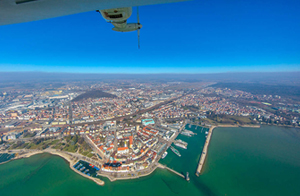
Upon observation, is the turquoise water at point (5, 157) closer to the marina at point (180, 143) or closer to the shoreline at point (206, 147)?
the marina at point (180, 143)

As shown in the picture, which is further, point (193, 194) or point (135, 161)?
point (135, 161)

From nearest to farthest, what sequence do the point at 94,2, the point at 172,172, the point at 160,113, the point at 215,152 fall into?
the point at 94,2, the point at 172,172, the point at 215,152, the point at 160,113

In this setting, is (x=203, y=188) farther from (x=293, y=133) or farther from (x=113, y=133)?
(x=293, y=133)

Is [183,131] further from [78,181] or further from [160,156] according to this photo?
[78,181]

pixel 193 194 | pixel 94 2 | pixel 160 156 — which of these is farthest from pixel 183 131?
pixel 94 2

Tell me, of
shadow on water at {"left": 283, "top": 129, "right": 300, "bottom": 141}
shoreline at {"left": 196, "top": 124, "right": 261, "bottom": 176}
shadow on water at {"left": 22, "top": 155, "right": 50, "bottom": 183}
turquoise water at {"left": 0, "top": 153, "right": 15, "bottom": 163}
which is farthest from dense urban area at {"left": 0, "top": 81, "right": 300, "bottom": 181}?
shadow on water at {"left": 283, "top": 129, "right": 300, "bottom": 141}

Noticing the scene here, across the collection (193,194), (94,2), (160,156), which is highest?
(94,2)

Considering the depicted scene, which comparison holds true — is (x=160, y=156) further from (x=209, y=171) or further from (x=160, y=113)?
(x=160, y=113)

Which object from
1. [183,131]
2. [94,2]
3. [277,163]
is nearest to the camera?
[94,2]

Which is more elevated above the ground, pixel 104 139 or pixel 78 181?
pixel 104 139

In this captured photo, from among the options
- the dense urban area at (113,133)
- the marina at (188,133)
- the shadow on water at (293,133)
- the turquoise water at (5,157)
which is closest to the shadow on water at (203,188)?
the dense urban area at (113,133)
